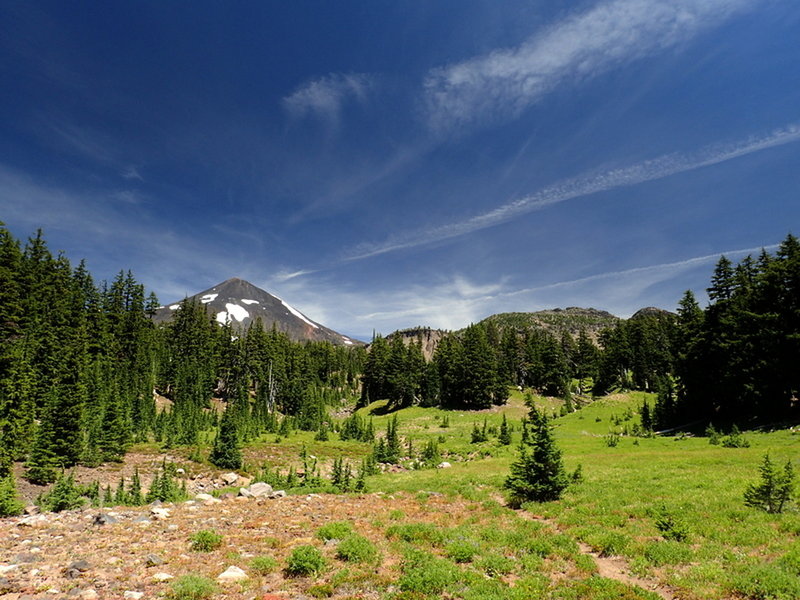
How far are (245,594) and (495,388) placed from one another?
7355cm

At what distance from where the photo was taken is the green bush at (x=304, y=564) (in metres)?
9.79

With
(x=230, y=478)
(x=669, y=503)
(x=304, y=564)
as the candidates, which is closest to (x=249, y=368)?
(x=230, y=478)

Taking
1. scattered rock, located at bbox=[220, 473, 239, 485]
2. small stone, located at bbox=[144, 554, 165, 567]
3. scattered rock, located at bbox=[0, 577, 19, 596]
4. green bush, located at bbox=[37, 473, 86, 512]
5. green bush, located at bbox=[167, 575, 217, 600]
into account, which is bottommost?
scattered rock, located at bbox=[220, 473, 239, 485]

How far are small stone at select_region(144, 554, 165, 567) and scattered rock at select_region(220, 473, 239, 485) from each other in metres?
19.6

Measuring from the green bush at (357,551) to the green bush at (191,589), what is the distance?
357 cm

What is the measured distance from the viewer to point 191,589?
27.6 ft

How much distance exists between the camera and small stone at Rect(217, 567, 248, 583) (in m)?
9.35

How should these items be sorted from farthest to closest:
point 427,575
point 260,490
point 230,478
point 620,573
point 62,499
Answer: point 230,478 → point 260,490 → point 62,499 → point 620,573 → point 427,575

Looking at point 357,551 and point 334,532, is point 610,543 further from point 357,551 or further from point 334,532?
point 334,532

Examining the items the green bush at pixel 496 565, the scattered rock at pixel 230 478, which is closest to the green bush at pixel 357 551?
the green bush at pixel 496 565

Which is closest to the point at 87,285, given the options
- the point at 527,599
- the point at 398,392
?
the point at 398,392

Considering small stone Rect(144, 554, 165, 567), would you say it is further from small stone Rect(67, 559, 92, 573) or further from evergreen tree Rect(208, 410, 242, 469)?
evergreen tree Rect(208, 410, 242, 469)

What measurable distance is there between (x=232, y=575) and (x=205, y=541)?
9.61ft

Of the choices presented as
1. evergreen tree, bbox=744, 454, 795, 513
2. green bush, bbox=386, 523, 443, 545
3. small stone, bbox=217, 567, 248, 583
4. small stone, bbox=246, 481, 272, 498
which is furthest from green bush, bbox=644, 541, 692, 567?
small stone, bbox=246, 481, 272, 498
